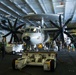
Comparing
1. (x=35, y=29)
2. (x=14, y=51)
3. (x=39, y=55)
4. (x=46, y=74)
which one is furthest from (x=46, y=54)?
(x=14, y=51)

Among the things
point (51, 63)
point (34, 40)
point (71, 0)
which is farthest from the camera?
point (71, 0)

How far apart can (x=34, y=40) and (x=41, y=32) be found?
1367 millimetres

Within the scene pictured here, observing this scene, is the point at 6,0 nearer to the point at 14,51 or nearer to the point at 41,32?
the point at 41,32

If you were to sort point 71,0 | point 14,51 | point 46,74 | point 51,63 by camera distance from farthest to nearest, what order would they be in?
point 14,51 → point 71,0 → point 51,63 → point 46,74

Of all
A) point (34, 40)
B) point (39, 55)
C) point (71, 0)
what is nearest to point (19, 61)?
point (39, 55)

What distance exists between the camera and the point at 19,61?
25.1 ft

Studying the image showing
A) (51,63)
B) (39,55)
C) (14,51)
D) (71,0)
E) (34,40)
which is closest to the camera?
(51,63)

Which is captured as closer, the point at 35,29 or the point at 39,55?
the point at 39,55

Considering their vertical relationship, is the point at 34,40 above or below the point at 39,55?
above

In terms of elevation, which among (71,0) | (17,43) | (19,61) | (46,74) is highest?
(71,0)

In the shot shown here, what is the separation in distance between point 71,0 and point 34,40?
4.65 meters

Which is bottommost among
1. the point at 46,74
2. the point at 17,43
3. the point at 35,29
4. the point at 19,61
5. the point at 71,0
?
the point at 46,74

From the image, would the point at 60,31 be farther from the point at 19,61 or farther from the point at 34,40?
the point at 19,61

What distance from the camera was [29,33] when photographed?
1280 centimetres
